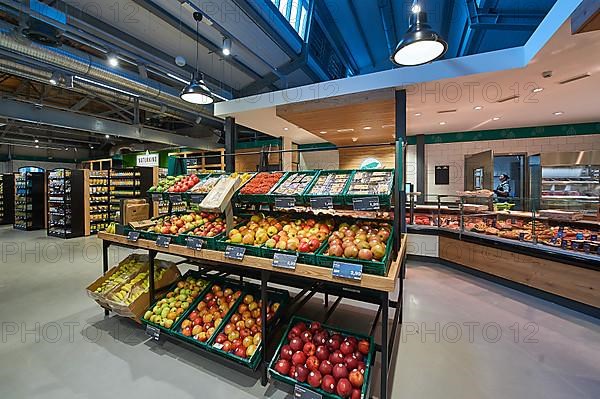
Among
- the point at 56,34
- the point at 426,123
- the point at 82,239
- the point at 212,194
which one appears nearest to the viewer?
the point at 212,194

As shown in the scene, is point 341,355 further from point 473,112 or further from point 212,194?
point 473,112

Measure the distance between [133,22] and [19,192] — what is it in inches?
408

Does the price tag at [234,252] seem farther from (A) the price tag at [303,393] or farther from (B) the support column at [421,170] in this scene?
(B) the support column at [421,170]

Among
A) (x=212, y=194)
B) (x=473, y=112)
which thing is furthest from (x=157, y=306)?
(x=473, y=112)

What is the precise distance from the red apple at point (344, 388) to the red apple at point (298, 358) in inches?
11.6

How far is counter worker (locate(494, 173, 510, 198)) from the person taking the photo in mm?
6617

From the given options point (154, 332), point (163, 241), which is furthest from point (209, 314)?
point (163, 241)

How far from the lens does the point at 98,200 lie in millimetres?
9234

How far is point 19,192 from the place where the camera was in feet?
34.4

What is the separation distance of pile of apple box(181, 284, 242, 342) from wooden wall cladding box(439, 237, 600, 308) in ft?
12.6

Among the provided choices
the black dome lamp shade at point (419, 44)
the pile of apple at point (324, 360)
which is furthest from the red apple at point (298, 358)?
the black dome lamp shade at point (419, 44)

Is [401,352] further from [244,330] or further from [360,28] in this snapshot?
[360,28]

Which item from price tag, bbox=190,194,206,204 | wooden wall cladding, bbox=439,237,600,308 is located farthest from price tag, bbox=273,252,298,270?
wooden wall cladding, bbox=439,237,600,308

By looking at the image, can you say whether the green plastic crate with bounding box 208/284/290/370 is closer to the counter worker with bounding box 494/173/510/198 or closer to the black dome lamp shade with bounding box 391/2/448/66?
the black dome lamp shade with bounding box 391/2/448/66
